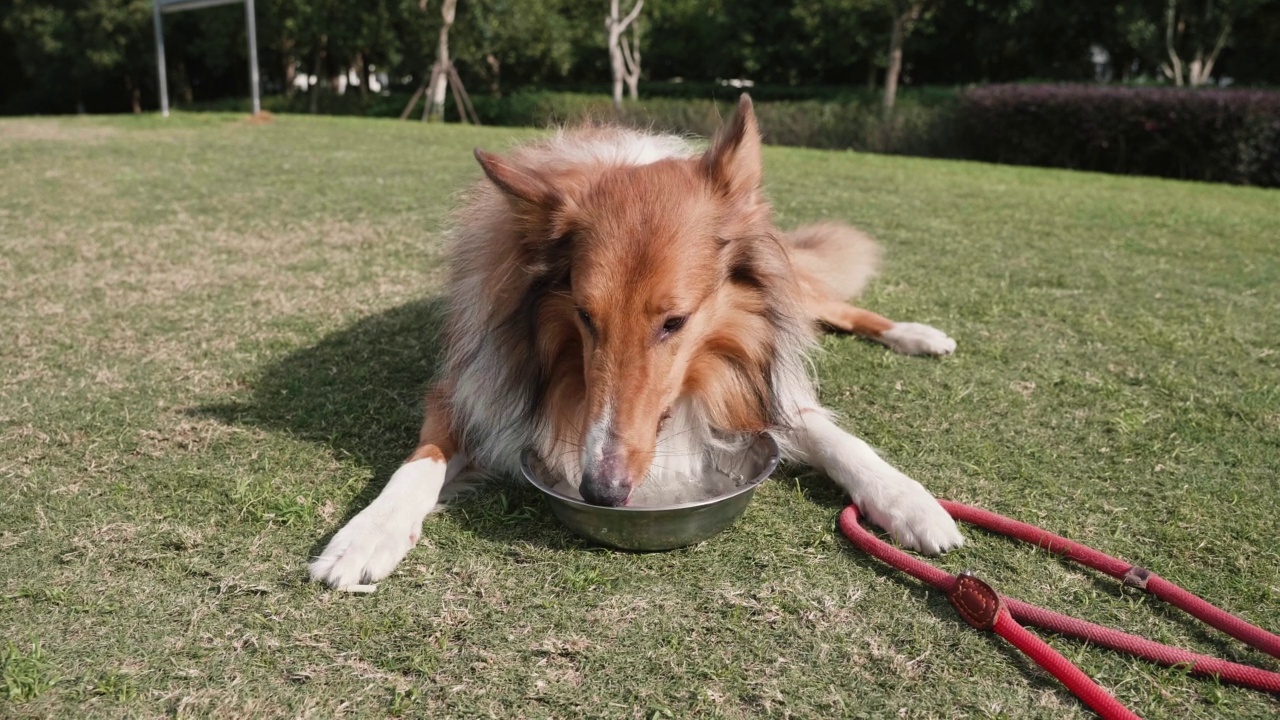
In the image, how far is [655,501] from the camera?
10.2 feet

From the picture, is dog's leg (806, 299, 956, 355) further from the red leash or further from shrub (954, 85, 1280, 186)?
shrub (954, 85, 1280, 186)

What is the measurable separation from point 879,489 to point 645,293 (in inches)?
43.6

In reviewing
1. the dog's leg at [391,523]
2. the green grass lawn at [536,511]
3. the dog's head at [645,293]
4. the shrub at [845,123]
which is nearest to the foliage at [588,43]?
the shrub at [845,123]

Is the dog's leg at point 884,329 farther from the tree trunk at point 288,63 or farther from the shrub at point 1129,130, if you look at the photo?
the tree trunk at point 288,63

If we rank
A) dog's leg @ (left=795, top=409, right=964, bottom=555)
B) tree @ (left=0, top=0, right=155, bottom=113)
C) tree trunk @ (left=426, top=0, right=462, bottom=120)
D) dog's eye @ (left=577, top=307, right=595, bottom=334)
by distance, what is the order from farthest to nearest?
tree @ (left=0, top=0, right=155, bottom=113) < tree trunk @ (left=426, top=0, right=462, bottom=120) < dog's leg @ (left=795, top=409, right=964, bottom=555) < dog's eye @ (left=577, top=307, right=595, bottom=334)

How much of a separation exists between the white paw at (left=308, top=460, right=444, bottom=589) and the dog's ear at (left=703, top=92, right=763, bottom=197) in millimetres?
1481

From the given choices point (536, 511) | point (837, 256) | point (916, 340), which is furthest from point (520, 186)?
point (837, 256)

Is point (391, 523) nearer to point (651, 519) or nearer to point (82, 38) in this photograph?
point (651, 519)

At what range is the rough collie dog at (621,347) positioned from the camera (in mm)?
2691

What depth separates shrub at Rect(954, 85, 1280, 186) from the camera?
585 inches

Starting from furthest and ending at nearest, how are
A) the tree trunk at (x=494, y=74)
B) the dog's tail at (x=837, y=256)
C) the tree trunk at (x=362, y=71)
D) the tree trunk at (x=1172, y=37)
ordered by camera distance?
the tree trunk at (x=362, y=71), the tree trunk at (x=494, y=74), the tree trunk at (x=1172, y=37), the dog's tail at (x=837, y=256)

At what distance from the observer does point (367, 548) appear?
270 cm

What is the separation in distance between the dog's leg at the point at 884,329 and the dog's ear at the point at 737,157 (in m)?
1.81

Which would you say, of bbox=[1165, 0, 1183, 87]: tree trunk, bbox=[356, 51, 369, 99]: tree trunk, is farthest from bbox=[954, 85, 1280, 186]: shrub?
bbox=[356, 51, 369, 99]: tree trunk
